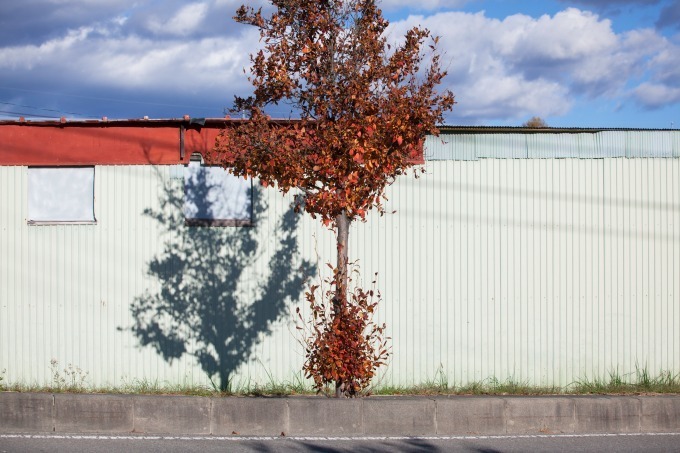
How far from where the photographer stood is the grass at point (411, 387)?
1264 cm

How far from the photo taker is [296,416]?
9.60 metres

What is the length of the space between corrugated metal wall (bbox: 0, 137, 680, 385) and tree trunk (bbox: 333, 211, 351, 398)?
8.58 ft

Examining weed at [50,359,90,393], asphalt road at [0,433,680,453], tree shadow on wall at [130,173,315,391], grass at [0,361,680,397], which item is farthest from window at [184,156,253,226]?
asphalt road at [0,433,680,453]

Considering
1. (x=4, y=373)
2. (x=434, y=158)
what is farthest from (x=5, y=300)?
(x=434, y=158)

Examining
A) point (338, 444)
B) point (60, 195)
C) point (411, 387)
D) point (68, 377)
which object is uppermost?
point (60, 195)

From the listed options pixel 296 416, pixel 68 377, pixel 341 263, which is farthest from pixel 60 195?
pixel 296 416

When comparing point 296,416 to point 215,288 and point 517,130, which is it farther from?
point 517,130

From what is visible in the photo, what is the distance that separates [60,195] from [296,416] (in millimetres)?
5953

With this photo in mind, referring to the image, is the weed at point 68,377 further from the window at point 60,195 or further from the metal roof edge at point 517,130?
the metal roof edge at point 517,130

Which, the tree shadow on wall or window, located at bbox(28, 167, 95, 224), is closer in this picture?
the tree shadow on wall

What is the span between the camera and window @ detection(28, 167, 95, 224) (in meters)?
13.2

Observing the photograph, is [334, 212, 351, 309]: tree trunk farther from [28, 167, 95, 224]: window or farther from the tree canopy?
[28, 167, 95, 224]: window

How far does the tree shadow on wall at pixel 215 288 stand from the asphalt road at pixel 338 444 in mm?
3508

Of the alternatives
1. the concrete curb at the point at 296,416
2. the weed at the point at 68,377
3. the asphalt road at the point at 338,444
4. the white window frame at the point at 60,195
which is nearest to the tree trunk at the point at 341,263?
the concrete curb at the point at 296,416
